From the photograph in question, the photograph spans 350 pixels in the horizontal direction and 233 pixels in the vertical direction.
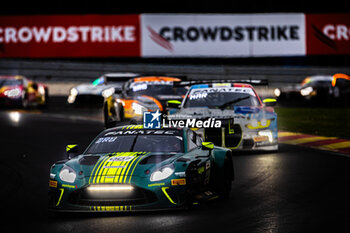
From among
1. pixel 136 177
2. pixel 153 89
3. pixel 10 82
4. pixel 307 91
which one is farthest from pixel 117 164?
pixel 307 91

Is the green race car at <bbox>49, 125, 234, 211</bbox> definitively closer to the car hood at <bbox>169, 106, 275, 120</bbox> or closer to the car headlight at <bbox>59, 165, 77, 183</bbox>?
the car headlight at <bbox>59, 165, 77, 183</bbox>

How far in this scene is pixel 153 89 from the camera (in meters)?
19.6

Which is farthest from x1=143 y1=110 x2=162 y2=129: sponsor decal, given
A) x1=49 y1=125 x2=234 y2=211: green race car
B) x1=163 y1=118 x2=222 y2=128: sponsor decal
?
x1=163 y1=118 x2=222 y2=128: sponsor decal

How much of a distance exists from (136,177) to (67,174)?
0.84m

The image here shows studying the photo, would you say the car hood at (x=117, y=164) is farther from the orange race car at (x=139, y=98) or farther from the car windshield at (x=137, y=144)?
the orange race car at (x=139, y=98)

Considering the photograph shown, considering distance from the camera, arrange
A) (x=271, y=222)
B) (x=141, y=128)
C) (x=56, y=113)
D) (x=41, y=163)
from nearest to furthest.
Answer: (x=271, y=222) → (x=141, y=128) → (x=41, y=163) → (x=56, y=113)

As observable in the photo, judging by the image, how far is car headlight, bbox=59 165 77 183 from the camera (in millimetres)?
9062

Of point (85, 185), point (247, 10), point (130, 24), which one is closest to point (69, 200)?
point (85, 185)

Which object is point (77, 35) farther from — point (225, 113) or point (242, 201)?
point (242, 201)

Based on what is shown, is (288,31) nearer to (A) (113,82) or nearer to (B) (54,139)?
(A) (113,82)

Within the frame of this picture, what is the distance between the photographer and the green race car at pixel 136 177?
882 centimetres

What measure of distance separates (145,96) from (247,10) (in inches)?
853

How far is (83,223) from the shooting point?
8.80 m

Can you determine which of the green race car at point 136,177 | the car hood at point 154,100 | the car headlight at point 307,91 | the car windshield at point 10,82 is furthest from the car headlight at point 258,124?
the car headlight at point 307,91
